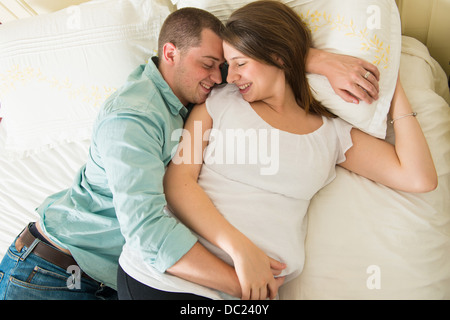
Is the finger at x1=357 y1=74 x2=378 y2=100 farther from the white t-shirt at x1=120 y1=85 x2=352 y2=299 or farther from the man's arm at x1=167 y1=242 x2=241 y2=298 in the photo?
the man's arm at x1=167 y1=242 x2=241 y2=298

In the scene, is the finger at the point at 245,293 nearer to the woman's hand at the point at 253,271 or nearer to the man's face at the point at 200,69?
the woman's hand at the point at 253,271

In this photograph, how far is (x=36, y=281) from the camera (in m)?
1.04

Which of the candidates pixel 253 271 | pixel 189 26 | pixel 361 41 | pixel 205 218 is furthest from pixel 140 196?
pixel 361 41

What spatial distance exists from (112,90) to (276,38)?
2.29 feet

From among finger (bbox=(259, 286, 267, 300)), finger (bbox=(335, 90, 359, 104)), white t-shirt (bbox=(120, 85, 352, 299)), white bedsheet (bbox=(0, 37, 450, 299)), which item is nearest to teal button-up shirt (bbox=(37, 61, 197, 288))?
white t-shirt (bbox=(120, 85, 352, 299))

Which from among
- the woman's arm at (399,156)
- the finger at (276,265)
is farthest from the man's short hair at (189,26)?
the finger at (276,265)

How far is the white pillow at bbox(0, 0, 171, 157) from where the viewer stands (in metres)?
1.30

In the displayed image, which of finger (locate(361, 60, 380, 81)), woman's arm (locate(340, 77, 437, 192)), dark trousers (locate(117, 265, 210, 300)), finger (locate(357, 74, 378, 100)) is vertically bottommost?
dark trousers (locate(117, 265, 210, 300))

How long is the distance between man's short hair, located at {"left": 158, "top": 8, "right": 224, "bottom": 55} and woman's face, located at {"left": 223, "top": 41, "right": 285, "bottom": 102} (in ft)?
0.29

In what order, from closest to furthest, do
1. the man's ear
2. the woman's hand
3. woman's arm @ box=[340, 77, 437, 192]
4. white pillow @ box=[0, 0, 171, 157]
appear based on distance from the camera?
the woman's hand, woman's arm @ box=[340, 77, 437, 192], the man's ear, white pillow @ box=[0, 0, 171, 157]

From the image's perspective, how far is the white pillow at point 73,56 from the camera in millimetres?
1298

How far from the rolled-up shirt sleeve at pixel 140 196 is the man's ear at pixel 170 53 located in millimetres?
292

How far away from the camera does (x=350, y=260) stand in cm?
95
